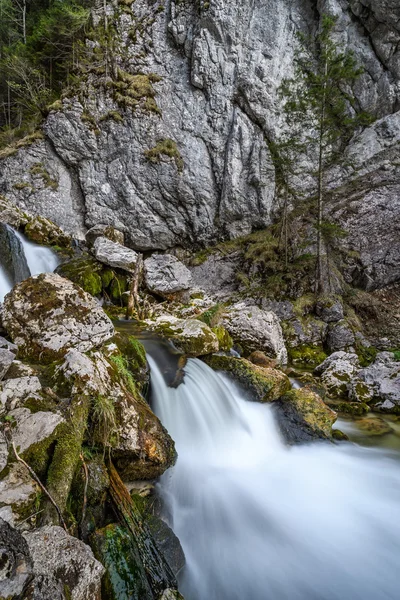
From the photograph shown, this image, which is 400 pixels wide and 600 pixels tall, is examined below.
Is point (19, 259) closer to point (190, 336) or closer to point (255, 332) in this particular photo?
point (190, 336)

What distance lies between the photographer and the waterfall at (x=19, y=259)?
7.84 meters

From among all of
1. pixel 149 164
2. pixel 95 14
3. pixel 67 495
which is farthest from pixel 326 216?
pixel 95 14

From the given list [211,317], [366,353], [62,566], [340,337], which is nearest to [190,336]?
[211,317]

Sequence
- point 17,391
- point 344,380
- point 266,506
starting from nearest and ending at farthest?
point 17,391
point 266,506
point 344,380

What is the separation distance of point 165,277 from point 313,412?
7.71 meters

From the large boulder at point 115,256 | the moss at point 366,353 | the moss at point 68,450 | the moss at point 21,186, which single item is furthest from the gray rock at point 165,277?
the moss at point 68,450

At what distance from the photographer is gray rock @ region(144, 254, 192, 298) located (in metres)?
11.4

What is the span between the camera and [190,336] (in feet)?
21.2

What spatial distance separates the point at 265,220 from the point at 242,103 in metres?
5.90

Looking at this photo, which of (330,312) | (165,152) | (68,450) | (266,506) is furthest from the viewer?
(165,152)

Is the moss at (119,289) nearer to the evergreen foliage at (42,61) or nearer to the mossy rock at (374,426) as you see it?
the mossy rock at (374,426)

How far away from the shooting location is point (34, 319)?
4.17m

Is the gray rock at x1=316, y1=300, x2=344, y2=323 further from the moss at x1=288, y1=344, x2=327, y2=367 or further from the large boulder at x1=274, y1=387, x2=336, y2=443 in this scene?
the large boulder at x1=274, y1=387, x2=336, y2=443

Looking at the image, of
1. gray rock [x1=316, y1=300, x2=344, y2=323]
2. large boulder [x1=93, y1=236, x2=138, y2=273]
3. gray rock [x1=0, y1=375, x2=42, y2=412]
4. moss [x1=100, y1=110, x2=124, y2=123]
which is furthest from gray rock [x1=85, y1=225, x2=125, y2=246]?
gray rock [x1=0, y1=375, x2=42, y2=412]
